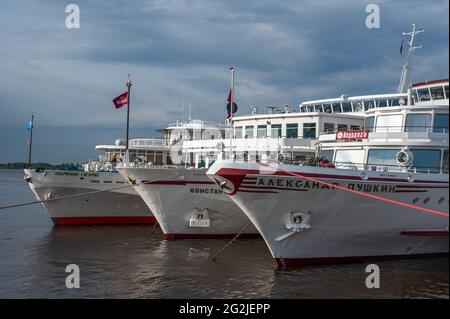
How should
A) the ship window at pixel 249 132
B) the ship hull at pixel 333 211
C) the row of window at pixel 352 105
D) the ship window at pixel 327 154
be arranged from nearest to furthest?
1. the ship hull at pixel 333 211
2. the ship window at pixel 327 154
3. the ship window at pixel 249 132
4. the row of window at pixel 352 105

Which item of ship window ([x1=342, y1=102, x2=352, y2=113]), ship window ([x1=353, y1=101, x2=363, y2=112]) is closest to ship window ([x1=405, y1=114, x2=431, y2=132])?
ship window ([x1=353, y1=101, x2=363, y2=112])

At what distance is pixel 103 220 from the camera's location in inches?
1123

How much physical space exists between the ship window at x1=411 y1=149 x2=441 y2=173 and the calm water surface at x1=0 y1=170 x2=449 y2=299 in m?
3.39

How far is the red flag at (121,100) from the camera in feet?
89.7

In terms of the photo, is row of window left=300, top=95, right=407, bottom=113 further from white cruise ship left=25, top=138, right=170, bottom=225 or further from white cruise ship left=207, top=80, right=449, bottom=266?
white cruise ship left=25, top=138, right=170, bottom=225

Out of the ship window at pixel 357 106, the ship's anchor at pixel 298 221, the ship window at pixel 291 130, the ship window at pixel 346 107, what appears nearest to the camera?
the ship's anchor at pixel 298 221

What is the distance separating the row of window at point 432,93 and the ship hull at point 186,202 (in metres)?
11.5

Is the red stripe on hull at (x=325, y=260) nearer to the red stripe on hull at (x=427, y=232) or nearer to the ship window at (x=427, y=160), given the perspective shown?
the red stripe on hull at (x=427, y=232)

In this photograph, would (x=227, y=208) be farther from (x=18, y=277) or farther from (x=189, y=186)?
(x=18, y=277)

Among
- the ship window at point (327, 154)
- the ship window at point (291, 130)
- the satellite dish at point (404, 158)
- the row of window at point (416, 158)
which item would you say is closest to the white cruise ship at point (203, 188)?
the ship window at point (291, 130)

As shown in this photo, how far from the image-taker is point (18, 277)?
15844 mm

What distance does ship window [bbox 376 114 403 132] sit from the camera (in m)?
19.2

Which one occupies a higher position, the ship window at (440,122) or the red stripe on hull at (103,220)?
the ship window at (440,122)
